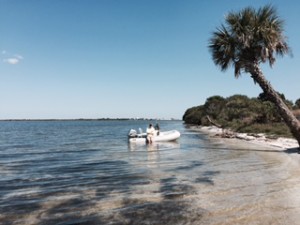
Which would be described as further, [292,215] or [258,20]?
[258,20]

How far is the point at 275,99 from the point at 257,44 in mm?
3440

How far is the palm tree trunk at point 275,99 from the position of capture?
716 inches

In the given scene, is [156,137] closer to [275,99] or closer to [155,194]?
[275,99]

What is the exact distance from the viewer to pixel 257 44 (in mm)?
19156

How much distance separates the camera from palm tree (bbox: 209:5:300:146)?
18.5 metres

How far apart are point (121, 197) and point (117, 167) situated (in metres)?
6.14

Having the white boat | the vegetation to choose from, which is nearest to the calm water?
the white boat

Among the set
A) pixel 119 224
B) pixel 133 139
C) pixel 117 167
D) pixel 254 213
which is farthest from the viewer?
pixel 133 139

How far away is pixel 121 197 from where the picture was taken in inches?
343

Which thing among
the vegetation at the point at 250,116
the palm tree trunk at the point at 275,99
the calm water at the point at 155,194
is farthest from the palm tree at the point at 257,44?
the vegetation at the point at 250,116

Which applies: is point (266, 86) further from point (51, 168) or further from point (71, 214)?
point (71, 214)

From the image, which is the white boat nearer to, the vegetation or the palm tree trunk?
the vegetation

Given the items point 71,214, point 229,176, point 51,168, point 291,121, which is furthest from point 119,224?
point 291,121

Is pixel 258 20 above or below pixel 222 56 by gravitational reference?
above
